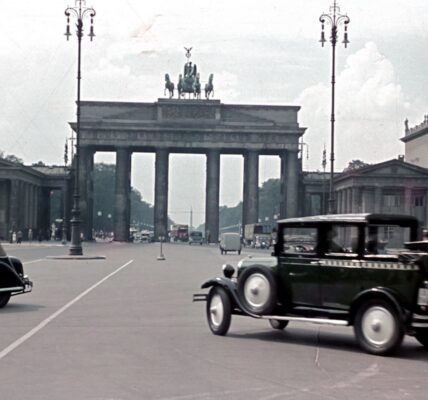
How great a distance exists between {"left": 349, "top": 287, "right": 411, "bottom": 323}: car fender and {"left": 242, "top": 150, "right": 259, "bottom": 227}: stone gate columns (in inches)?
4330

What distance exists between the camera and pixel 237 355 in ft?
41.0

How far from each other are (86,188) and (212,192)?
17610mm

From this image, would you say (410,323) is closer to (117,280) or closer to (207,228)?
(117,280)

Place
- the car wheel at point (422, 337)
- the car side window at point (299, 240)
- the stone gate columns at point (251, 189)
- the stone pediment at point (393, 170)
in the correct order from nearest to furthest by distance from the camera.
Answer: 1. the car wheel at point (422, 337)
2. the car side window at point (299, 240)
3. the stone pediment at point (393, 170)
4. the stone gate columns at point (251, 189)

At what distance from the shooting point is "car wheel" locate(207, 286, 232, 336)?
48.5 feet

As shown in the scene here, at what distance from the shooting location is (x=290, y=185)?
12381cm

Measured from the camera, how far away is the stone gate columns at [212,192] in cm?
12594

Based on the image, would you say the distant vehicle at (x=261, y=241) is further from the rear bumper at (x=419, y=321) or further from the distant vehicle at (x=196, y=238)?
the rear bumper at (x=419, y=321)

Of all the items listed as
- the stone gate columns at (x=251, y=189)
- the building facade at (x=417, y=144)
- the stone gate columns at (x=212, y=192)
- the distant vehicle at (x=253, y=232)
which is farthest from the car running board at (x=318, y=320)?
the building facade at (x=417, y=144)

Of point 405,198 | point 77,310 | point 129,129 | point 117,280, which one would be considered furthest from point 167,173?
point 77,310

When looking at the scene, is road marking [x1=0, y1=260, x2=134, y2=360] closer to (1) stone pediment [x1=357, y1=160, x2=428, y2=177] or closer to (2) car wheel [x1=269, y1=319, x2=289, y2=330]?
(2) car wheel [x1=269, y1=319, x2=289, y2=330]

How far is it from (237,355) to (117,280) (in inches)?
739

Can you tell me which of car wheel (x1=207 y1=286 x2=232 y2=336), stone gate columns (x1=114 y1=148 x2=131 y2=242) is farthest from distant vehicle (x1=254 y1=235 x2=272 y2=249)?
car wheel (x1=207 y1=286 x2=232 y2=336)

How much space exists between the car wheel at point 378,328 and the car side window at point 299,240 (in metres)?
1.61
